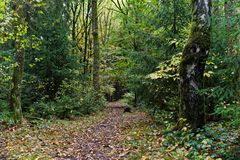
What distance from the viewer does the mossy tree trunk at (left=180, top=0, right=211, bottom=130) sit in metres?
6.94

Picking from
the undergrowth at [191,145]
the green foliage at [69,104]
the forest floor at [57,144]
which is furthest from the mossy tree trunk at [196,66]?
the green foliage at [69,104]

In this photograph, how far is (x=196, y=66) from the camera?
6992mm

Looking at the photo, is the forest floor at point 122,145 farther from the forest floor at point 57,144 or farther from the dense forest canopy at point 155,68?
the dense forest canopy at point 155,68

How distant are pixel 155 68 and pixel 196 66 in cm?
414

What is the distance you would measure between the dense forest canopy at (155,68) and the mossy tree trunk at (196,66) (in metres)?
0.03

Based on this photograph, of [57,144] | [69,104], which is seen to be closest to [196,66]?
[57,144]

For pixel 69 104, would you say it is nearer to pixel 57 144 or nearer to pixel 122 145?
pixel 57 144

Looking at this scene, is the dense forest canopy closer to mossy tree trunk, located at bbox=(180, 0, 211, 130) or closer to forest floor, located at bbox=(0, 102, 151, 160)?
mossy tree trunk, located at bbox=(180, 0, 211, 130)

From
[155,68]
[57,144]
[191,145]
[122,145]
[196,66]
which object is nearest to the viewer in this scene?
[191,145]

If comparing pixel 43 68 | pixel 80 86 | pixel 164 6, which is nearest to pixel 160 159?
pixel 164 6

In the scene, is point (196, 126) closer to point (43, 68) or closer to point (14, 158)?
point (14, 158)

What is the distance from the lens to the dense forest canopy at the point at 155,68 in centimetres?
623

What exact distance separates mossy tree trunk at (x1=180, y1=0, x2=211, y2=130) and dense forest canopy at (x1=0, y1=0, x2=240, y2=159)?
0.03 metres

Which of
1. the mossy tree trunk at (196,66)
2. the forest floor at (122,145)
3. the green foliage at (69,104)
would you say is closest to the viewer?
the forest floor at (122,145)
